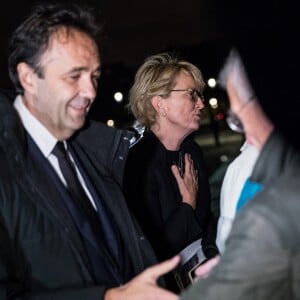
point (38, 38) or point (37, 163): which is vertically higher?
point (38, 38)

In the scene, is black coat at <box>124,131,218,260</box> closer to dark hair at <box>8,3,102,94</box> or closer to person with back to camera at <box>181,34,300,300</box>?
dark hair at <box>8,3,102,94</box>

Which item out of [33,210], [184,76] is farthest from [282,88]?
[184,76]

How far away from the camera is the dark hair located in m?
1.89

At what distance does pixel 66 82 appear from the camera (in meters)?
1.85

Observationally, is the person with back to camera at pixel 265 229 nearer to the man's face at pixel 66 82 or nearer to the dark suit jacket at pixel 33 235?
the dark suit jacket at pixel 33 235

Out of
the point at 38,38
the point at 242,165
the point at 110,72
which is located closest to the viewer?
the point at 242,165

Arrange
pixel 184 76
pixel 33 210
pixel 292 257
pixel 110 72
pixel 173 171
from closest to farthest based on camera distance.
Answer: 1. pixel 292 257
2. pixel 33 210
3. pixel 173 171
4. pixel 184 76
5. pixel 110 72

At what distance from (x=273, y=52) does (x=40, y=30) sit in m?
1.10

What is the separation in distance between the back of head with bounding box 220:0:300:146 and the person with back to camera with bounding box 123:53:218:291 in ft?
5.16

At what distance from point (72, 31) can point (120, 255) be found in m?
0.89

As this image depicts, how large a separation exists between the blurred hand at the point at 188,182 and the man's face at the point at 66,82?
107 centimetres

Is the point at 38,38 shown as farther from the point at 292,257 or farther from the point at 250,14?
the point at 292,257

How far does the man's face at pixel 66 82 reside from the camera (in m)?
1.85

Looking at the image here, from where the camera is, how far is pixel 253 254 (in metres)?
1.02
